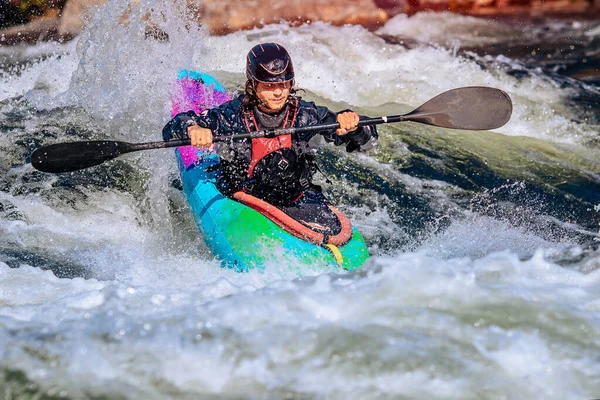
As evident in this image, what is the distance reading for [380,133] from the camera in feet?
20.8

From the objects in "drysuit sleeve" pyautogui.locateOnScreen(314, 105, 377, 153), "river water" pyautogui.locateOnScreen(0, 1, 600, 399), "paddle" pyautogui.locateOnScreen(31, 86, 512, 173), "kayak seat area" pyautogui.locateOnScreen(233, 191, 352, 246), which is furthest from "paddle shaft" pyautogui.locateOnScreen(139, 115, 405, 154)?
"river water" pyautogui.locateOnScreen(0, 1, 600, 399)

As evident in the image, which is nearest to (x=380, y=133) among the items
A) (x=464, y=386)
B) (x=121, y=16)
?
(x=121, y=16)

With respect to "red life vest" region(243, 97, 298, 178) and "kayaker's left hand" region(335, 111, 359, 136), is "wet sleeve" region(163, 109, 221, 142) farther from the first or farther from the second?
"kayaker's left hand" region(335, 111, 359, 136)

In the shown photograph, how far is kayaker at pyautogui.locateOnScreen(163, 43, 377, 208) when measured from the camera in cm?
387

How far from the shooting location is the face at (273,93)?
3859mm

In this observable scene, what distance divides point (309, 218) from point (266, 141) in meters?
0.47

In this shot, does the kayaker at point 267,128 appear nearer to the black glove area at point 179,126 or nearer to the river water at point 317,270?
the black glove area at point 179,126

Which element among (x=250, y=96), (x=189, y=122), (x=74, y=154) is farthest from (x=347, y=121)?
(x=74, y=154)

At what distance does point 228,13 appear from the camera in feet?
31.5

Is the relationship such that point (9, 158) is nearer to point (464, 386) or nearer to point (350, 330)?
point (350, 330)

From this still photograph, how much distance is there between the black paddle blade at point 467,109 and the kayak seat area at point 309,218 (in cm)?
86

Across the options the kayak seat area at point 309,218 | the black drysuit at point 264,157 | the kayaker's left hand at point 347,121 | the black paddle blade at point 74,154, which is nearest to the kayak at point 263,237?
the kayak seat area at point 309,218

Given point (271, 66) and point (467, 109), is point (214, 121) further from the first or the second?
point (467, 109)

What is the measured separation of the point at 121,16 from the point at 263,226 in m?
3.46
